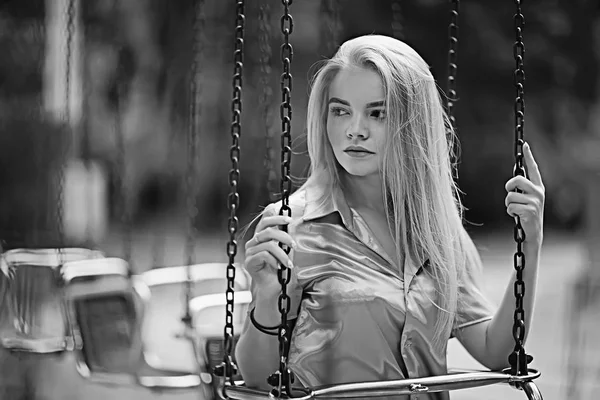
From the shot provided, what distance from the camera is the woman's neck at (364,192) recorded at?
1192 millimetres

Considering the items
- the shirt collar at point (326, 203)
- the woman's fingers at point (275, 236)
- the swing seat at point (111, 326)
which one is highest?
the shirt collar at point (326, 203)

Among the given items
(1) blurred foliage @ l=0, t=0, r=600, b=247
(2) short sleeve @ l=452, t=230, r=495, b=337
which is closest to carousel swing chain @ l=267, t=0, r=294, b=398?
(2) short sleeve @ l=452, t=230, r=495, b=337

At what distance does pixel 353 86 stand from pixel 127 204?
70.6 inches

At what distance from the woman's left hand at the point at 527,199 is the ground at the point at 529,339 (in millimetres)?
850

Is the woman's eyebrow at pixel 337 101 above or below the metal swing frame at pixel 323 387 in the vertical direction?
above

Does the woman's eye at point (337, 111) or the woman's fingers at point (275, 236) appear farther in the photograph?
the woman's eye at point (337, 111)

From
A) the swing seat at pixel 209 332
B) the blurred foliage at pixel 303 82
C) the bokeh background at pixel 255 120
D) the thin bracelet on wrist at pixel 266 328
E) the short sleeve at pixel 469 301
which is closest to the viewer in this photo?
the thin bracelet on wrist at pixel 266 328

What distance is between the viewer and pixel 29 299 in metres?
2.63

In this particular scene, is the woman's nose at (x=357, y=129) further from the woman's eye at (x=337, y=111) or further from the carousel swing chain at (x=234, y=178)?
the carousel swing chain at (x=234, y=178)

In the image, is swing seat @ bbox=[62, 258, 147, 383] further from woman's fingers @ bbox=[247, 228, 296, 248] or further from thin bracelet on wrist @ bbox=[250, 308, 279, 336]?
woman's fingers @ bbox=[247, 228, 296, 248]

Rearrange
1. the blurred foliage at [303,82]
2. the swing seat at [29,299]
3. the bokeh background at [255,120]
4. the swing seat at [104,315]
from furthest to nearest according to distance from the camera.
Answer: the blurred foliage at [303,82] → the bokeh background at [255,120] → the swing seat at [29,299] → the swing seat at [104,315]

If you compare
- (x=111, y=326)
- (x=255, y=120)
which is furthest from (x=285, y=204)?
(x=255, y=120)

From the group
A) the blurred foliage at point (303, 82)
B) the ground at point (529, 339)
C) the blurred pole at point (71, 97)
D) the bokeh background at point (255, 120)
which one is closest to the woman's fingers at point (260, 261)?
the ground at point (529, 339)

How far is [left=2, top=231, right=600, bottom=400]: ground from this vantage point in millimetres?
4184
